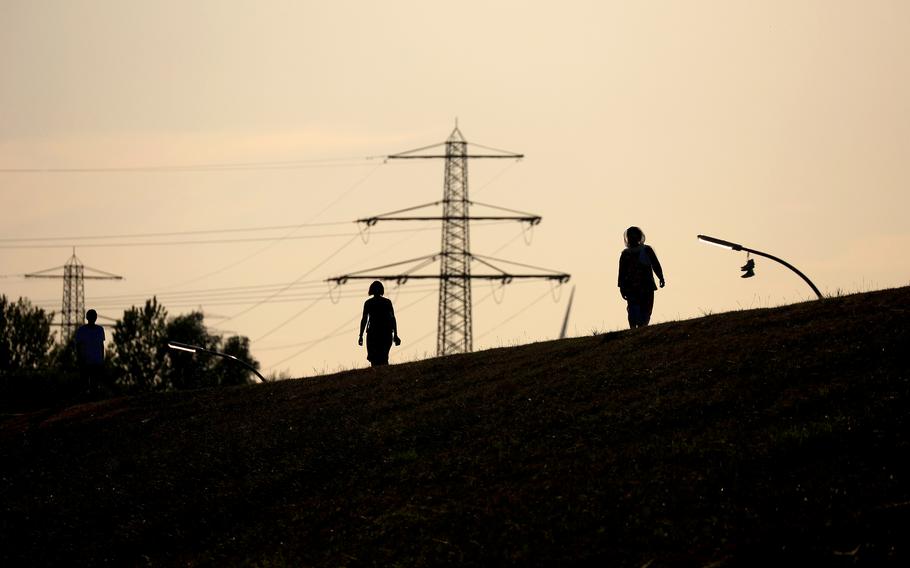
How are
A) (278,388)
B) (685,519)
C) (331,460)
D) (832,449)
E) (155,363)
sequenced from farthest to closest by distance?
(155,363)
(278,388)
(331,460)
(832,449)
(685,519)

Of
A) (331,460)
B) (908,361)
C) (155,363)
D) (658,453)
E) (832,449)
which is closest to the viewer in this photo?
(832,449)

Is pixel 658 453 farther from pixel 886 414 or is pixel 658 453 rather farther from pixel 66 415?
pixel 66 415

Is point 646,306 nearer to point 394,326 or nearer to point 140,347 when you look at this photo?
point 394,326

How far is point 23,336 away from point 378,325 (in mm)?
88104

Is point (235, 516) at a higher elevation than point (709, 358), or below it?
below

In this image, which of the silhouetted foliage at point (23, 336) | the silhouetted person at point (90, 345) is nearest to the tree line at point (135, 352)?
the silhouetted foliage at point (23, 336)

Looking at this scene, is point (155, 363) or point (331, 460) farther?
point (155, 363)

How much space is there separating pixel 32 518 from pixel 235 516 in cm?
444

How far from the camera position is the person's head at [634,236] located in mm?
27672

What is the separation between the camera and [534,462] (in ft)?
65.9

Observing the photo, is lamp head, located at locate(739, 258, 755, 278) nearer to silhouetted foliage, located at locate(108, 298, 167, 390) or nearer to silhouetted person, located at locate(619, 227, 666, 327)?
silhouetted person, located at locate(619, 227, 666, 327)

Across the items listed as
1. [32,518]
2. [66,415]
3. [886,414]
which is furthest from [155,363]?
[886,414]

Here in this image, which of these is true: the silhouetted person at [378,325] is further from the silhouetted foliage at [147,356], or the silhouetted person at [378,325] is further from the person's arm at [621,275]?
the silhouetted foliage at [147,356]

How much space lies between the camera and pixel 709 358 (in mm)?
23750
